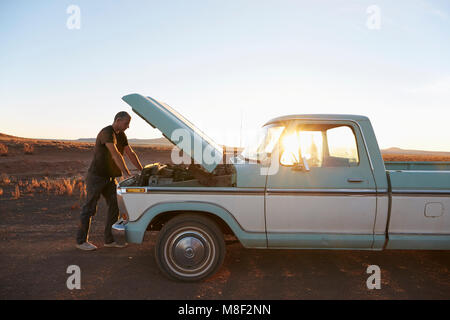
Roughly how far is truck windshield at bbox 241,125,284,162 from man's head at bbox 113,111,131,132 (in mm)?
1919

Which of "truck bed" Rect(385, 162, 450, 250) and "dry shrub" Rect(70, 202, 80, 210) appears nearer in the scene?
"truck bed" Rect(385, 162, 450, 250)

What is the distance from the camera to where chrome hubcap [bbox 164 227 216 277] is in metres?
3.52

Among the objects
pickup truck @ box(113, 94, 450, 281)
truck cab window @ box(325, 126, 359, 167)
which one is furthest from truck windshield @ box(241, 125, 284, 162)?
truck cab window @ box(325, 126, 359, 167)

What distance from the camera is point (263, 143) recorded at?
156 inches

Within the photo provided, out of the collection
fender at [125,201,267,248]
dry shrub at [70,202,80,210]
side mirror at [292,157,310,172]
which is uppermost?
side mirror at [292,157,310,172]

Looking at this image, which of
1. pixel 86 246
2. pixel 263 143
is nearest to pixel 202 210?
pixel 263 143

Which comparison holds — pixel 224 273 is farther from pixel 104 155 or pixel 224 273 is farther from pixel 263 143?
pixel 104 155

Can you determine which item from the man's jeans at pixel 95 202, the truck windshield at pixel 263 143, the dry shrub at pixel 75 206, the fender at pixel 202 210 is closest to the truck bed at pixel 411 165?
the truck windshield at pixel 263 143

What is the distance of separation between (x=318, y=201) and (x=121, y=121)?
3.17 meters

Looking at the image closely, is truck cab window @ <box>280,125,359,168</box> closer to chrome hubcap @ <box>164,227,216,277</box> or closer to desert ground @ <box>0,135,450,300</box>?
chrome hubcap @ <box>164,227,216,277</box>

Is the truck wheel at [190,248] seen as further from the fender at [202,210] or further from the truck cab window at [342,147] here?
the truck cab window at [342,147]

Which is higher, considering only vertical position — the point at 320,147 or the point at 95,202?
the point at 320,147

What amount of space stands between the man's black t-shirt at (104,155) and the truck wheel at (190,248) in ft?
5.48
